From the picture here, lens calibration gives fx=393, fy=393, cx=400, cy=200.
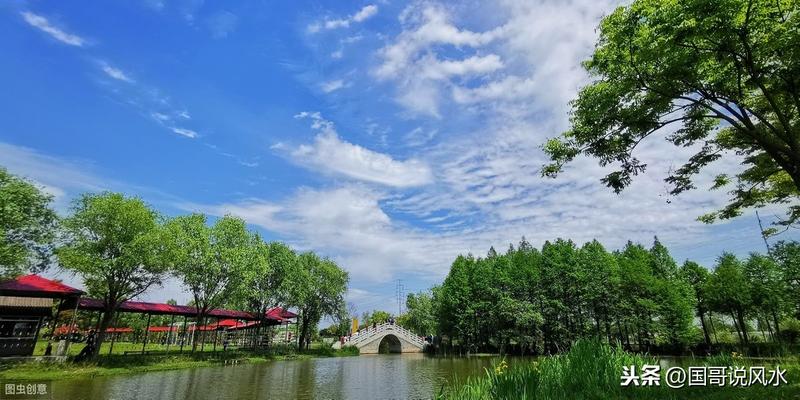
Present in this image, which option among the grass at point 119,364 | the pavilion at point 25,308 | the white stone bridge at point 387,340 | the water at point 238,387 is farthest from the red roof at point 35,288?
the white stone bridge at point 387,340

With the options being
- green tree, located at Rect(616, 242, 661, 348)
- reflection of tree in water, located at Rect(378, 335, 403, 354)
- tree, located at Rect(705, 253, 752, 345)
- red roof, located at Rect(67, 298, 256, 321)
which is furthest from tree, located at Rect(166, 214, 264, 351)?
tree, located at Rect(705, 253, 752, 345)

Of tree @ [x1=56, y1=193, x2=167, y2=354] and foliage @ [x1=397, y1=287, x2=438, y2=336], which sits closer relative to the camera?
tree @ [x1=56, y1=193, x2=167, y2=354]

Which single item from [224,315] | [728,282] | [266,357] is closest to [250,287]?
[224,315]

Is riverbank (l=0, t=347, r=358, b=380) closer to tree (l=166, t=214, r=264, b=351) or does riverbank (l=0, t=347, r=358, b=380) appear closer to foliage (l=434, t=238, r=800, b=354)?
tree (l=166, t=214, r=264, b=351)

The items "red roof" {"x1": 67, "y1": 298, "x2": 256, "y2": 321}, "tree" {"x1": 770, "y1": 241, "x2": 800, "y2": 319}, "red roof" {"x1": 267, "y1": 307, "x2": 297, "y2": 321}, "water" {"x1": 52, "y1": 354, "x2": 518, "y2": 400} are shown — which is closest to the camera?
"water" {"x1": 52, "y1": 354, "x2": 518, "y2": 400}

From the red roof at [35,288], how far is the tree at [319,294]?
2090 cm

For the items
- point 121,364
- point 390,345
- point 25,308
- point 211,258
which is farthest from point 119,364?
point 390,345

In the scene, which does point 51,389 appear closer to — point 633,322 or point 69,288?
point 69,288

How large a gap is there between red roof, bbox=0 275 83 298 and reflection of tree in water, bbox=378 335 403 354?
39.6 meters

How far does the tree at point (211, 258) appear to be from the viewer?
2788cm

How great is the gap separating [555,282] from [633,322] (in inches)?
308

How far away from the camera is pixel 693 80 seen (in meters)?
9.16

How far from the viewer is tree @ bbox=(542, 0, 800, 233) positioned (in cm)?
749

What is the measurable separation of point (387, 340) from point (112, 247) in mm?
43300
